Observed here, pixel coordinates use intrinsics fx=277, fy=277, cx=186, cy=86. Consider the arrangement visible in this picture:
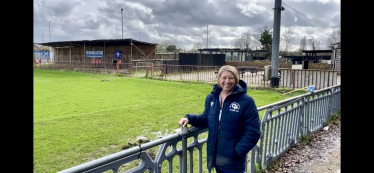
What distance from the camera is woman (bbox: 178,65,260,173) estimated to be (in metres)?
2.67

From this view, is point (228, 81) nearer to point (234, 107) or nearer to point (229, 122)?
point (234, 107)

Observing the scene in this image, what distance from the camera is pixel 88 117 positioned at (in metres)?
8.10

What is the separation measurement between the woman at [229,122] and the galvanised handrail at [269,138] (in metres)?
0.21

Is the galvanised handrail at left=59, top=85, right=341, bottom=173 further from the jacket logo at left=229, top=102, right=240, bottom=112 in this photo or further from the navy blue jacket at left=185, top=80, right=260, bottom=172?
the jacket logo at left=229, top=102, right=240, bottom=112

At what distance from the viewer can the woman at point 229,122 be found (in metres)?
2.67

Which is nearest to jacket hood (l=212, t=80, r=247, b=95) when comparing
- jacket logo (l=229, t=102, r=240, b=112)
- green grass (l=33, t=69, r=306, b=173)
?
jacket logo (l=229, t=102, r=240, b=112)

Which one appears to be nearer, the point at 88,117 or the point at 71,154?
the point at 71,154

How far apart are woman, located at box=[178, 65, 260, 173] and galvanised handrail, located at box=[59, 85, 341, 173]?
21 cm

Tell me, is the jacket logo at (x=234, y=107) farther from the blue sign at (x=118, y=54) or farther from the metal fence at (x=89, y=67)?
the blue sign at (x=118, y=54)

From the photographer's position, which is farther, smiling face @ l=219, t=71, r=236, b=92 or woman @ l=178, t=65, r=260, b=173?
smiling face @ l=219, t=71, r=236, b=92

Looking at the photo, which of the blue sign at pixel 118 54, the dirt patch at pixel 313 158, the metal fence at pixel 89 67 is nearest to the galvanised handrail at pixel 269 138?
the dirt patch at pixel 313 158

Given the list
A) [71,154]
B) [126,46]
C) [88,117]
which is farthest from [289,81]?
[126,46]
